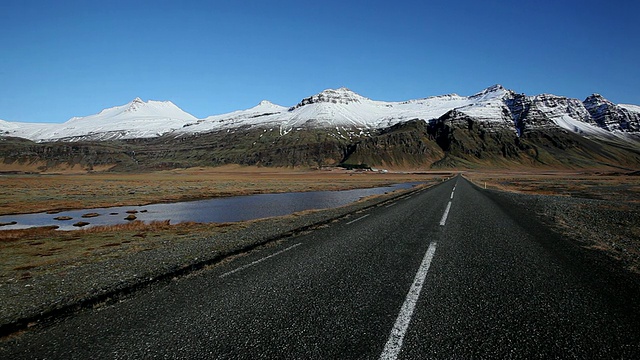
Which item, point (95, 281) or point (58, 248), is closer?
point (95, 281)

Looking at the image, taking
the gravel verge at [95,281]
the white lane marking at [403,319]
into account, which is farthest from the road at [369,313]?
the gravel verge at [95,281]

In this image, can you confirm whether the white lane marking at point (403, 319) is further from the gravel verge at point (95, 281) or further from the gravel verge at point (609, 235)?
the gravel verge at point (95, 281)

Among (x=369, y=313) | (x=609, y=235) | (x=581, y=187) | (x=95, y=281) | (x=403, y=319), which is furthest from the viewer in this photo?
(x=581, y=187)

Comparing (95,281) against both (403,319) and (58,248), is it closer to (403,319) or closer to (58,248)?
(403,319)

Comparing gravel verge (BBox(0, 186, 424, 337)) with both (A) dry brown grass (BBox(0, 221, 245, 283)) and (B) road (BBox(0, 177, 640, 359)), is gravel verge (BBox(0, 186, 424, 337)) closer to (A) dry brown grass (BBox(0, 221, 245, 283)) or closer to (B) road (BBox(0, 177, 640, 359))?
(B) road (BBox(0, 177, 640, 359))

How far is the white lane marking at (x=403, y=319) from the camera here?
14.3 feet

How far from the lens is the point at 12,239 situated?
17703mm

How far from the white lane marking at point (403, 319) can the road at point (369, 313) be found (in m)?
0.03

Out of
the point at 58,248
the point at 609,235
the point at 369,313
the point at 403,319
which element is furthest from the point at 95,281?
the point at 609,235

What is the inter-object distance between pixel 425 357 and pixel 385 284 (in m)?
2.80

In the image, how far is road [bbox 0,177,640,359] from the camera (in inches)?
180

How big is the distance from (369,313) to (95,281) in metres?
7.18

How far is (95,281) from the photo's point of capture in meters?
8.19

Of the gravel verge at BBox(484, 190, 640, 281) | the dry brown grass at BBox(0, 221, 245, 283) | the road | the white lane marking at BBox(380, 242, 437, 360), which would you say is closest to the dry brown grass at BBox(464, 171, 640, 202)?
the gravel verge at BBox(484, 190, 640, 281)
